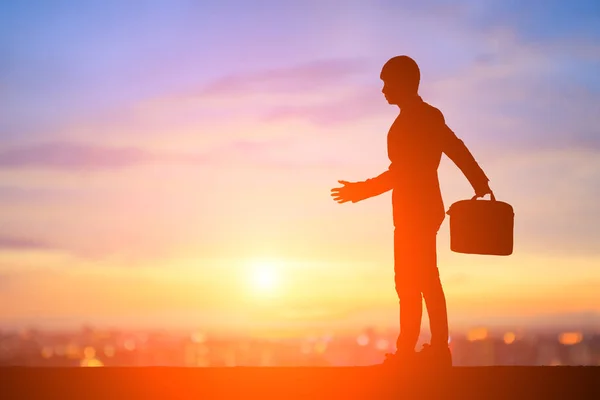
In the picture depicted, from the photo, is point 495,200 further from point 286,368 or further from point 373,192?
point 286,368

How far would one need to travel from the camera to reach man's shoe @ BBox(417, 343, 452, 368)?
27.2 ft

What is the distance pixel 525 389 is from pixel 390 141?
111 inches

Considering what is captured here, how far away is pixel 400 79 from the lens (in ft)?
28.0

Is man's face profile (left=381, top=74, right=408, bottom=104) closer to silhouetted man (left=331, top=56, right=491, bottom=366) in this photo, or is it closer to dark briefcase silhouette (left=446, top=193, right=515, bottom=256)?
silhouetted man (left=331, top=56, right=491, bottom=366)

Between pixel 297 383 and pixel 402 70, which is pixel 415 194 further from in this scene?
pixel 297 383

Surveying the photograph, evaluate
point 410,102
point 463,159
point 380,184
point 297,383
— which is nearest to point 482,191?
point 463,159

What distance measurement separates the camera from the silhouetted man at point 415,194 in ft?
27.5

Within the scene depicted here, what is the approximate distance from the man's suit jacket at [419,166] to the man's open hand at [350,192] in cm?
7

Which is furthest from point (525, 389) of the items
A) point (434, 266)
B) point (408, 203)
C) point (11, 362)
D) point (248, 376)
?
point (11, 362)

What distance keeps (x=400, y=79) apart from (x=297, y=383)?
10.6 feet

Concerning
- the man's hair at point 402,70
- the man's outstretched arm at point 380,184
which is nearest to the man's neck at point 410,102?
the man's hair at point 402,70

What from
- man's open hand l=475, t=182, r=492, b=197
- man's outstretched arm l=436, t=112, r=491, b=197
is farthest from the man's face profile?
man's open hand l=475, t=182, r=492, b=197

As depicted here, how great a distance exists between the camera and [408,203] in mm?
8375

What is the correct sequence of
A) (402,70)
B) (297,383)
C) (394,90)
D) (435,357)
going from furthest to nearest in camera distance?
(394,90) → (402,70) → (435,357) → (297,383)
